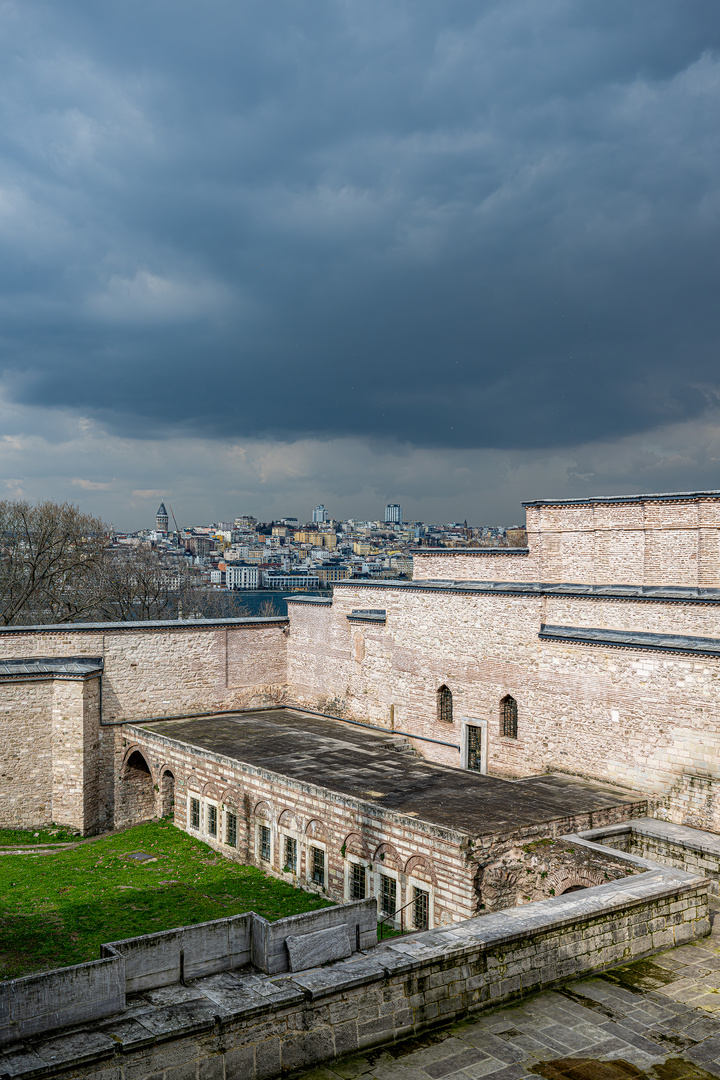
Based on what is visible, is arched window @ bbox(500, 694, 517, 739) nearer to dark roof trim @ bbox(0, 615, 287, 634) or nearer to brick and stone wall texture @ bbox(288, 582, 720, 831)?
brick and stone wall texture @ bbox(288, 582, 720, 831)

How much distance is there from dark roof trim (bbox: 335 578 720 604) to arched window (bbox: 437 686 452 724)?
2.56 m

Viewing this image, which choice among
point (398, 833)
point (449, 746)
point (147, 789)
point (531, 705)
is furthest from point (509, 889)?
point (147, 789)

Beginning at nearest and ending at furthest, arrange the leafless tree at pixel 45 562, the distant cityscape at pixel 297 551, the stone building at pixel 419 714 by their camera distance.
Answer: the stone building at pixel 419 714 → the leafless tree at pixel 45 562 → the distant cityscape at pixel 297 551

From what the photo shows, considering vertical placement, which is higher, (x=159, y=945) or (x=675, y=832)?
(x=159, y=945)

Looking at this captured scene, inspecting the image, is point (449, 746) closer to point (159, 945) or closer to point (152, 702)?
point (152, 702)

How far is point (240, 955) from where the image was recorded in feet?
19.3

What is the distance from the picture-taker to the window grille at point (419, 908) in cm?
1248

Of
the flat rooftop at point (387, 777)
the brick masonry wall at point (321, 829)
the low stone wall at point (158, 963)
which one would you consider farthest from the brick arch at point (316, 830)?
the low stone wall at point (158, 963)

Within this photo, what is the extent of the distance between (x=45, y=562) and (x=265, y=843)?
2270 centimetres

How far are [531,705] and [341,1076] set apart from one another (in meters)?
12.0

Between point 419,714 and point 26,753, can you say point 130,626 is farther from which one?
point 419,714

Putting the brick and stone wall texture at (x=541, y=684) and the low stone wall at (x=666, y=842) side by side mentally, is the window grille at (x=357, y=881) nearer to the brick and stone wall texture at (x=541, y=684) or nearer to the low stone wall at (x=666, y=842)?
the low stone wall at (x=666, y=842)

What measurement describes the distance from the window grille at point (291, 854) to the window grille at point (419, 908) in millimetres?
3485

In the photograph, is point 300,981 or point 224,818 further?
point 224,818
